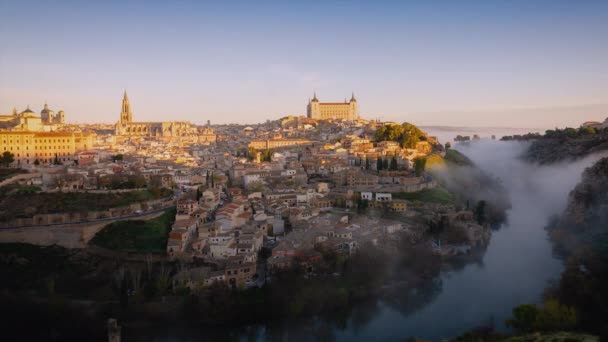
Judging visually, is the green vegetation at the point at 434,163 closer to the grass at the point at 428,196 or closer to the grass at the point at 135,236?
the grass at the point at 428,196

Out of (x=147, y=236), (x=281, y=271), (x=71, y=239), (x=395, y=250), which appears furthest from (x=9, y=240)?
(x=395, y=250)

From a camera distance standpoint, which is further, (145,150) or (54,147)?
(145,150)

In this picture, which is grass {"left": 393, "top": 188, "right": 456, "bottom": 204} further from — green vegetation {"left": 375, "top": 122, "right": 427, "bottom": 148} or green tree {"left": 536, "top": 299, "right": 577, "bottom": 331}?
green tree {"left": 536, "top": 299, "right": 577, "bottom": 331}

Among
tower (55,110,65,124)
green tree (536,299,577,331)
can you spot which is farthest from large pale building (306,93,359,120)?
green tree (536,299,577,331)

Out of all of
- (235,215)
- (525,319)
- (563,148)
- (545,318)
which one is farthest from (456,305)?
(563,148)

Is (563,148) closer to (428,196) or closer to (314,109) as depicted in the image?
(428,196)

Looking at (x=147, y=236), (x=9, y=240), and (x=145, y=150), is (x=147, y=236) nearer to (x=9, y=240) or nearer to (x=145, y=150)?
(x=9, y=240)

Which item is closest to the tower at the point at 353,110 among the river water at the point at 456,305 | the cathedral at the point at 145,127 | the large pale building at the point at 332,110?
the large pale building at the point at 332,110
